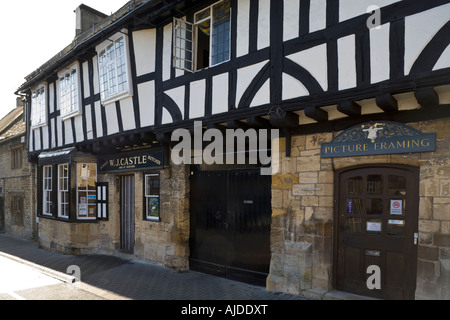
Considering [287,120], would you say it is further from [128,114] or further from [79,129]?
[79,129]

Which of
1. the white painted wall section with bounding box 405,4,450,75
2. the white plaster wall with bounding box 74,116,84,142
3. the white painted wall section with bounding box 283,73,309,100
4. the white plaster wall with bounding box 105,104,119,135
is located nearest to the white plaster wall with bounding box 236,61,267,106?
the white painted wall section with bounding box 283,73,309,100

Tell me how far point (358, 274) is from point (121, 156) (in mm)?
6869

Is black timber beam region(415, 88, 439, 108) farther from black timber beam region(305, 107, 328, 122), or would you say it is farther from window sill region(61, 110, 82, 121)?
window sill region(61, 110, 82, 121)

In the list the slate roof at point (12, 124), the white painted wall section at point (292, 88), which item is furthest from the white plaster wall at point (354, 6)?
the slate roof at point (12, 124)

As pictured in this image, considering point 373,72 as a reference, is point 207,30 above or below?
above

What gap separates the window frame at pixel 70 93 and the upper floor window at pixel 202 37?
185 inches

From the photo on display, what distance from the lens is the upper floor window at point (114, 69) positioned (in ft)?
27.9

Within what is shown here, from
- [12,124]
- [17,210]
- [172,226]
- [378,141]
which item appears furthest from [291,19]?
[12,124]

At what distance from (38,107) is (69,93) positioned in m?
2.96

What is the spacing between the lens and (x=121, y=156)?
9.72 m
